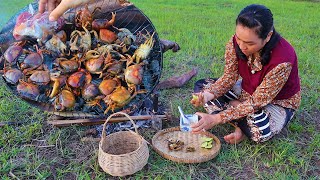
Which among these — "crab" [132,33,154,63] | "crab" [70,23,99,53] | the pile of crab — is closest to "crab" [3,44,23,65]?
the pile of crab

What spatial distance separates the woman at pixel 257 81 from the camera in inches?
92.9

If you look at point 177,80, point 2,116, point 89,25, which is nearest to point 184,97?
point 177,80

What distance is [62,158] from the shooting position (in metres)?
2.62

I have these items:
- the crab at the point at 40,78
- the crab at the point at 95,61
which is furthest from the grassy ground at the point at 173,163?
the crab at the point at 95,61

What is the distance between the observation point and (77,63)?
9.30 ft

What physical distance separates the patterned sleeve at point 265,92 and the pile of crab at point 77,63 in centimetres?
79

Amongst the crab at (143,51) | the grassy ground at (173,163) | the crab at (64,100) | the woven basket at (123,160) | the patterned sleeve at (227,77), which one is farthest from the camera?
the patterned sleeve at (227,77)

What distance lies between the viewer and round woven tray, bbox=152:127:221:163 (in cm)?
248

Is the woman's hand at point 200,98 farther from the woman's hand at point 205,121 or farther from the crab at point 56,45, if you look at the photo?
the crab at point 56,45

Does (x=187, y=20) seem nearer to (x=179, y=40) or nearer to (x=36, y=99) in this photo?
(x=179, y=40)

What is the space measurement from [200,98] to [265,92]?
0.57 m

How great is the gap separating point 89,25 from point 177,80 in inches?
51.4

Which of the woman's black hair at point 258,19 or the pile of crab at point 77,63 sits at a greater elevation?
the woman's black hair at point 258,19

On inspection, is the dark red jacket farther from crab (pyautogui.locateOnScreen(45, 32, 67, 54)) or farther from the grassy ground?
crab (pyautogui.locateOnScreen(45, 32, 67, 54))
